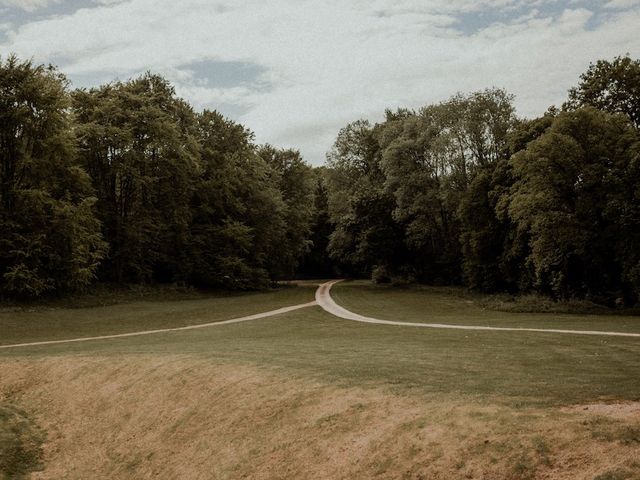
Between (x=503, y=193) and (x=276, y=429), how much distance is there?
112 feet

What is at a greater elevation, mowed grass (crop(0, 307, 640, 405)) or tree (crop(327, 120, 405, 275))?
tree (crop(327, 120, 405, 275))

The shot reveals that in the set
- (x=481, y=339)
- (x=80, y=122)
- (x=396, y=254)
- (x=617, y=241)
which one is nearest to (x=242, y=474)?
(x=481, y=339)

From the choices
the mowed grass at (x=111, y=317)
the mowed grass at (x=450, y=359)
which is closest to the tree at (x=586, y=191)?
the mowed grass at (x=450, y=359)

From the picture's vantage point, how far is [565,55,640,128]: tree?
116ft

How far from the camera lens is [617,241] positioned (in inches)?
1220

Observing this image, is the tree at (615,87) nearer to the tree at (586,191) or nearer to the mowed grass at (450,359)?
the tree at (586,191)

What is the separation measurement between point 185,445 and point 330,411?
339cm

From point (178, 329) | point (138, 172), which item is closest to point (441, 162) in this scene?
point (138, 172)

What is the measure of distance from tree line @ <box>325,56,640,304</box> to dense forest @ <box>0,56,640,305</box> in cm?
13

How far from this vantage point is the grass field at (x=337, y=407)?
26.2 feet

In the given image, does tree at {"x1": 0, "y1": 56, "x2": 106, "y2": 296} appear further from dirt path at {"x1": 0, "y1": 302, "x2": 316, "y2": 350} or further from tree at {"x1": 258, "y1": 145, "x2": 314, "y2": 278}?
tree at {"x1": 258, "y1": 145, "x2": 314, "y2": 278}

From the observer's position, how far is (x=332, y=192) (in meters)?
71.9

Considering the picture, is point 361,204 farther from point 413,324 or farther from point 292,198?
point 413,324

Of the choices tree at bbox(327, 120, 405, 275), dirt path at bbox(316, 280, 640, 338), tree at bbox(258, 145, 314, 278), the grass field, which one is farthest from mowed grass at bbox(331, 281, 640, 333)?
tree at bbox(258, 145, 314, 278)
